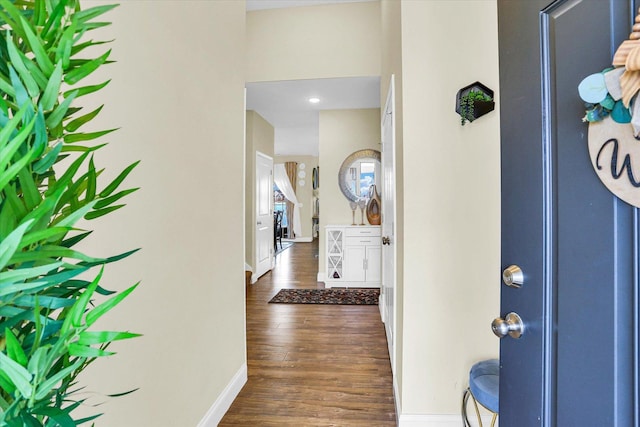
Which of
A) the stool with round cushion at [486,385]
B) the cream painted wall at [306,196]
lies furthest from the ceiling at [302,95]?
the cream painted wall at [306,196]

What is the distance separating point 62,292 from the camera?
1.64ft

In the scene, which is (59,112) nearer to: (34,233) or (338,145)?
(34,233)

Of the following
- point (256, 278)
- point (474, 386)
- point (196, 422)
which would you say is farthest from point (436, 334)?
point (256, 278)

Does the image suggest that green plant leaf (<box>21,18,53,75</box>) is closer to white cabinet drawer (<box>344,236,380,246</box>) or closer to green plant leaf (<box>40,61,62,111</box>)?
green plant leaf (<box>40,61,62,111</box>)

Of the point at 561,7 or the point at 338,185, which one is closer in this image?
the point at 561,7

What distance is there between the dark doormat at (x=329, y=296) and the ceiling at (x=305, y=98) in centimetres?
275

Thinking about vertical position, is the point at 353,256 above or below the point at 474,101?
below

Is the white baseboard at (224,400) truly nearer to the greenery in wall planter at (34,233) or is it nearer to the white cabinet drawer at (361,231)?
the greenery in wall planter at (34,233)

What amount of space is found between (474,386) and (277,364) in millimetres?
1707

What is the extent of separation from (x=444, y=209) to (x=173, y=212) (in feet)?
4.58

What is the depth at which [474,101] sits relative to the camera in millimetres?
1813

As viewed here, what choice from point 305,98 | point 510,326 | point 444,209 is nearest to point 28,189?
point 510,326

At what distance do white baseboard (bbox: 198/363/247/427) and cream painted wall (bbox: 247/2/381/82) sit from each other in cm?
333

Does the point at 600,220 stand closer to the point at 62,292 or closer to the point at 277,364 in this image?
the point at 62,292
